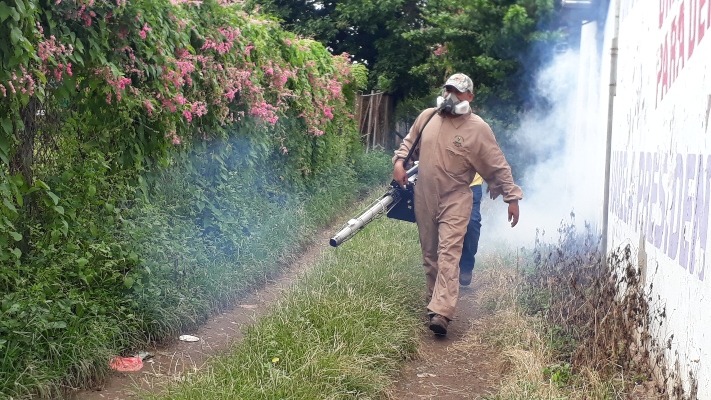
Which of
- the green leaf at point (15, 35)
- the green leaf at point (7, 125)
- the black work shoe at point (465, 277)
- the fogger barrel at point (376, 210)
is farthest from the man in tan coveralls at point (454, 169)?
the green leaf at point (15, 35)

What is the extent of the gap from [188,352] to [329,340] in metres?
1.02

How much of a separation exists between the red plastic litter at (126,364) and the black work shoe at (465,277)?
353 cm

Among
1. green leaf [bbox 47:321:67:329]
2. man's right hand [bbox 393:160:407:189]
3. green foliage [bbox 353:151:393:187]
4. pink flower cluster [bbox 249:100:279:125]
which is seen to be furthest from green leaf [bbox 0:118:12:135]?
green foliage [bbox 353:151:393:187]

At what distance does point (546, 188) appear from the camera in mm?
14273

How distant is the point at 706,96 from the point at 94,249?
347 cm

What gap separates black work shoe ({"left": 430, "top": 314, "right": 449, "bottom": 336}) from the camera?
19.9 feet

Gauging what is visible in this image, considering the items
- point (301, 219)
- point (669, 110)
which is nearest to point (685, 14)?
point (669, 110)

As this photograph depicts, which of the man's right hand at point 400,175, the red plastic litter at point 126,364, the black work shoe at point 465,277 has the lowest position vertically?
the black work shoe at point 465,277

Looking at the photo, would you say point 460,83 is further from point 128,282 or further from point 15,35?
point 15,35

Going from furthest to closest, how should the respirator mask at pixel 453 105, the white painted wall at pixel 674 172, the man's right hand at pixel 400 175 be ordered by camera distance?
the man's right hand at pixel 400 175 < the respirator mask at pixel 453 105 < the white painted wall at pixel 674 172

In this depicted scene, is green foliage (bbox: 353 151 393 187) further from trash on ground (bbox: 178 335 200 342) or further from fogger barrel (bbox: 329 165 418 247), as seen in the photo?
trash on ground (bbox: 178 335 200 342)

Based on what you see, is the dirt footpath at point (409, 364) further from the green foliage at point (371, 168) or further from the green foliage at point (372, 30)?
the green foliage at point (372, 30)

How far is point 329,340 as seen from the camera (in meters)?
5.10

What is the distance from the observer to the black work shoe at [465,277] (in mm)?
7723
